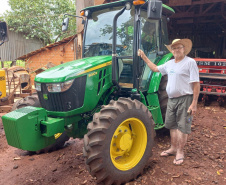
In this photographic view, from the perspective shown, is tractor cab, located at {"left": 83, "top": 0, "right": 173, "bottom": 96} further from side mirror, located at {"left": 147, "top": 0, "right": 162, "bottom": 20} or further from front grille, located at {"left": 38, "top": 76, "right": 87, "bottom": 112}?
front grille, located at {"left": 38, "top": 76, "right": 87, "bottom": 112}

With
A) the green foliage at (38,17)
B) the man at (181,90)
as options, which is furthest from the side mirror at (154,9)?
the green foliage at (38,17)

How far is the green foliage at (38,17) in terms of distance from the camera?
14.6 m

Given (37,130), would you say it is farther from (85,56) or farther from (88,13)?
(88,13)

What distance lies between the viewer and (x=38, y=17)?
1455 centimetres

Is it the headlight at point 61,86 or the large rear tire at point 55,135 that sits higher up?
the headlight at point 61,86

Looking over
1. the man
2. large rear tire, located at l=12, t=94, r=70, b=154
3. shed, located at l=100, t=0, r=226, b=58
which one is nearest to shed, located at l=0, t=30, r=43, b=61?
shed, located at l=100, t=0, r=226, b=58

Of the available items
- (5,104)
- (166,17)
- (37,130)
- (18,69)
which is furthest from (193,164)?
(18,69)

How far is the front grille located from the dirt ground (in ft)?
3.06

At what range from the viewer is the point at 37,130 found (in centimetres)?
275

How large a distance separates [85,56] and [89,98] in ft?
3.64

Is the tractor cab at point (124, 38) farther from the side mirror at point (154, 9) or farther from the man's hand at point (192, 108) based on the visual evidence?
the man's hand at point (192, 108)

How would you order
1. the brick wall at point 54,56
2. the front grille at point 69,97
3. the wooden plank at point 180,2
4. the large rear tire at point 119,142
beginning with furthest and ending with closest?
1. the brick wall at point 54,56
2. the wooden plank at point 180,2
3. the front grille at point 69,97
4. the large rear tire at point 119,142

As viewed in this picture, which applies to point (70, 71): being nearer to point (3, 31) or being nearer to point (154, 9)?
point (154, 9)

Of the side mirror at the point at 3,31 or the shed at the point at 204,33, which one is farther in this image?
the shed at the point at 204,33
